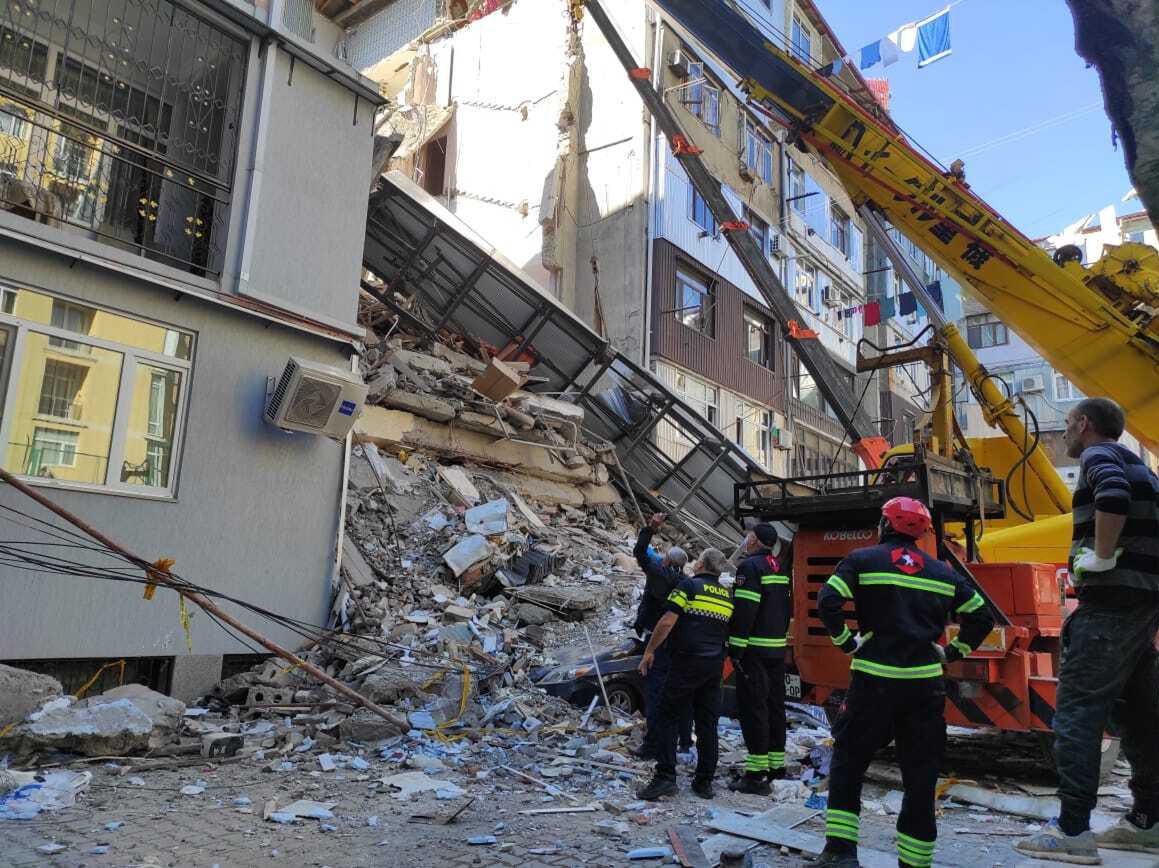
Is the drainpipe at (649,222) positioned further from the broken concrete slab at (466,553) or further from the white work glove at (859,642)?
the white work glove at (859,642)

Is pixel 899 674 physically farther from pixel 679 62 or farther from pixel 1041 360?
pixel 1041 360

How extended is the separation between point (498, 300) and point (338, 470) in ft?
23.0

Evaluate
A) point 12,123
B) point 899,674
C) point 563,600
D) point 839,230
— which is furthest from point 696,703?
point 839,230

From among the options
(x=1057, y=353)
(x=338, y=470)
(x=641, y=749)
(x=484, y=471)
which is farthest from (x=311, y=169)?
(x=1057, y=353)

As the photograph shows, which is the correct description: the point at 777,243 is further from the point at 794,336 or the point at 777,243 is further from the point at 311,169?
the point at 311,169

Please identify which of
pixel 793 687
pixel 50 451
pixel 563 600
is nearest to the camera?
pixel 793 687

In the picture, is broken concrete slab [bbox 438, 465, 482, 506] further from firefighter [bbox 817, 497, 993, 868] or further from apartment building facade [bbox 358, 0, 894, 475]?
firefighter [bbox 817, 497, 993, 868]

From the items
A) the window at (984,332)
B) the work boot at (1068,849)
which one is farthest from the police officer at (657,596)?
the window at (984,332)

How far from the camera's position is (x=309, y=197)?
8.96m

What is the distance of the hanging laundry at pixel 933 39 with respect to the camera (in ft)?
47.1

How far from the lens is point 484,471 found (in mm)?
13156

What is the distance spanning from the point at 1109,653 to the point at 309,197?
819cm

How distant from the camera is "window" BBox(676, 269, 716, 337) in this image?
63.2 ft

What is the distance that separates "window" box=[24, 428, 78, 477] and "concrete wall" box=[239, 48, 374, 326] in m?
2.10
